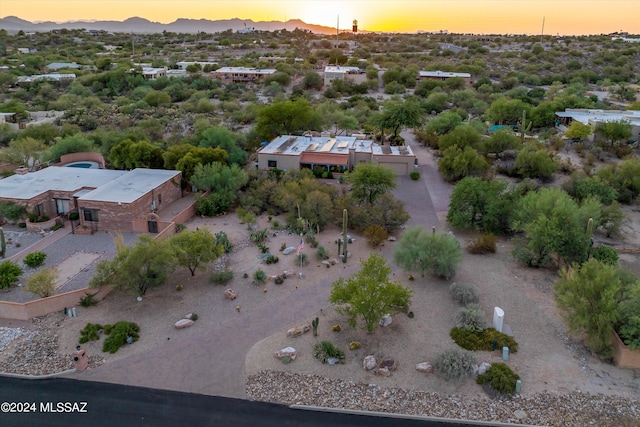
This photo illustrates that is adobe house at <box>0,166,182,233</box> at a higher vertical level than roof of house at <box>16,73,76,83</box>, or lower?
lower

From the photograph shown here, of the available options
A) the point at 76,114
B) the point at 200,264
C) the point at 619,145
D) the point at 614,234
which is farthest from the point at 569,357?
the point at 76,114

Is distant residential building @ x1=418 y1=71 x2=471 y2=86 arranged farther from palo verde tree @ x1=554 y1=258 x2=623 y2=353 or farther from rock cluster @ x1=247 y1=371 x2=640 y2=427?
rock cluster @ x1=247 y1=371 x2=640 y2=427

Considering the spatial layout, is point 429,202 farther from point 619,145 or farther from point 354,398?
point 619,145

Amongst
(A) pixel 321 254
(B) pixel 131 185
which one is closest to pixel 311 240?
(A) pixel 321 254

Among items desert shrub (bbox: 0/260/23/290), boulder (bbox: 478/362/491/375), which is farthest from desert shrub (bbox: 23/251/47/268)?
boulder (bbox: 478/362/491/375)

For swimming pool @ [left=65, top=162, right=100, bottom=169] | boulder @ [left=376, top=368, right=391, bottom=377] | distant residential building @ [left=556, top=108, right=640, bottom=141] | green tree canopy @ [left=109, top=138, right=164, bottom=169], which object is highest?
distant residential building @ [left=556, top=108, right=640, bottom=141]

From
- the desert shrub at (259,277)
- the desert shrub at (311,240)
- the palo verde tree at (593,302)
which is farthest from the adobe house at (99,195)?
the palo verde tree at (593,302)

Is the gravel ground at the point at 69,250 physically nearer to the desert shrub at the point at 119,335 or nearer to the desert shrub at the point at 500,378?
the desert shrub at the point at 119,335
